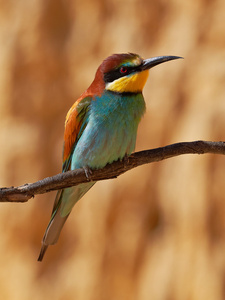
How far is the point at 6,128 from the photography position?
3.56 metres

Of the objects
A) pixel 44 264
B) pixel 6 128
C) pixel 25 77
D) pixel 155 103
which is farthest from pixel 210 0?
pixel 44 264

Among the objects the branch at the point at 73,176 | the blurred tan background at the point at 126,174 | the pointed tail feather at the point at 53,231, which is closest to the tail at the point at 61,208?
A: the pointed tail feather at the point at 53,231

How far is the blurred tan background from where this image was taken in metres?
3.24

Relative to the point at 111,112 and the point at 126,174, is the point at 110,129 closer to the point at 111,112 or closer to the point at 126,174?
the point at 111,112

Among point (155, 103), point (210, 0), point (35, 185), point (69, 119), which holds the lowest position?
point (35, 185)

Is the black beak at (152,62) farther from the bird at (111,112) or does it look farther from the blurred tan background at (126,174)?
the blurred tan background at (126,174)

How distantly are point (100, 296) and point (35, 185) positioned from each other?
7.05 feet

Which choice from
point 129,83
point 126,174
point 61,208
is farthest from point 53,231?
point 126,174

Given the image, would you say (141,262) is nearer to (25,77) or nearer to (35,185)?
(25,77)

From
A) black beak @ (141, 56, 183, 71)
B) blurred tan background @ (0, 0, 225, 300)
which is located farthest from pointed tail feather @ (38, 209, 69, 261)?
blurred tan background @ (0, 0, 225, 300)

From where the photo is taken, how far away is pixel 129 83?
5.82ft

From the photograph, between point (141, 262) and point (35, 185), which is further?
point (141, 262)

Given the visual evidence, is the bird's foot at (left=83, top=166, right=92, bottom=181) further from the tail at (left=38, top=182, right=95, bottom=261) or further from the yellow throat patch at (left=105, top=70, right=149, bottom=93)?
the yellow throat patch at (left=105, top=70, right=149, bottom=93)

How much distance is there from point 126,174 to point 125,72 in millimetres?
1759
